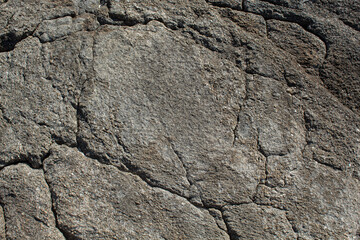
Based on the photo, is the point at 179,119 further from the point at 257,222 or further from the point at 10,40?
the point at 10,40

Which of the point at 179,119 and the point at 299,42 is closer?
the point at 179,119

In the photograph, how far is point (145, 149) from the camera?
144 cm

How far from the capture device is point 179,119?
4.88ft

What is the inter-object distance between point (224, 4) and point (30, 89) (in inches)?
36.3

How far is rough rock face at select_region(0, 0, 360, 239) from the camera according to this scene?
4.60ft

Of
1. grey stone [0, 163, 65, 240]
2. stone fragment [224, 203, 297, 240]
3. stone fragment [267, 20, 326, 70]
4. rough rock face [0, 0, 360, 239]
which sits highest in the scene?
stone fragment [267, 20, 326, 70]

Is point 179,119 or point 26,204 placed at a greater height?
point 179,119

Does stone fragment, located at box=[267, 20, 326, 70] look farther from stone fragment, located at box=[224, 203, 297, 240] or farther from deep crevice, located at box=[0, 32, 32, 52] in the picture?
deep crevice, located at box=[0, 32, 32, 52]

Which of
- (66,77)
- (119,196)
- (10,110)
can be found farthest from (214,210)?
(10,110)

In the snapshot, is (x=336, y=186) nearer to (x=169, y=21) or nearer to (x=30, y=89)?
(x=169, y=21)

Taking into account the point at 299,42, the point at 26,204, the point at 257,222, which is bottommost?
the point at 26,204

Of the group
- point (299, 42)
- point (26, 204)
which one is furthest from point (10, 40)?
point (299, 42)

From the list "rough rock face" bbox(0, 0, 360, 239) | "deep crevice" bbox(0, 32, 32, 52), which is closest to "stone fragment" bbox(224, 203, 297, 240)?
"rough rock face" bbox(0, 0, 360, 239)

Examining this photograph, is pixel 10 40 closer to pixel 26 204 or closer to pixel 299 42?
pixel 26 204
